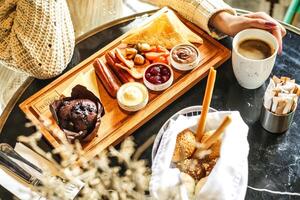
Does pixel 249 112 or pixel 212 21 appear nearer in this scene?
pixel 249 112

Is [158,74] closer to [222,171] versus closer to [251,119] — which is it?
[251,119]

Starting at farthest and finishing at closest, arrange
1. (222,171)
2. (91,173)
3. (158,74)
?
1. (158,74)
2. (222,171)
3. (91,173)

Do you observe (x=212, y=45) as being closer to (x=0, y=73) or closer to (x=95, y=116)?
(x=95, y=116)

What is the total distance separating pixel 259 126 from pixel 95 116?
18.0 inches

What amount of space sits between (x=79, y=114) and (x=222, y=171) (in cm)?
46

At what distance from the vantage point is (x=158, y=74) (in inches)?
57.0

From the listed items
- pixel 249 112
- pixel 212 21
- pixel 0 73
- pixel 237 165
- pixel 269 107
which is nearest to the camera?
pixel 237 165

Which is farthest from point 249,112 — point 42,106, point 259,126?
point 42,106

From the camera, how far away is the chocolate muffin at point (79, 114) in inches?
52.7

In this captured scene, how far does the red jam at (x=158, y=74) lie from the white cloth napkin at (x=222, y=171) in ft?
0.93

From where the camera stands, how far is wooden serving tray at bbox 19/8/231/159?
137cm

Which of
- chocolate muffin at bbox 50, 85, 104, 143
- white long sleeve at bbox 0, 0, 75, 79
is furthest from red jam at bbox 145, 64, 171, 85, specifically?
white long sleeve at bbox 0, 0, 75, 79

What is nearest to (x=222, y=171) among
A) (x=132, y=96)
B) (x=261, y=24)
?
(x=132, y=96)

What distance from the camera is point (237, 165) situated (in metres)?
1.10
